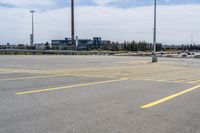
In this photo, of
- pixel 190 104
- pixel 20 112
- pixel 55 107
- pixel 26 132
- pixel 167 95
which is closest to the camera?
pixel 26 132

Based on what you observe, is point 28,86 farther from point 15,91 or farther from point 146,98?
point 146,98

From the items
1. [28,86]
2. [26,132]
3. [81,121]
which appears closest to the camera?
[26,132]

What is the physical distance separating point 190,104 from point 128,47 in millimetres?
98109

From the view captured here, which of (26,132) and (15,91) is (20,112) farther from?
(15,91)

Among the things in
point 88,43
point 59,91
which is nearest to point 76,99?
point 59,91

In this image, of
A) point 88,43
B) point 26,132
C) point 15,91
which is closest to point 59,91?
point 15,91

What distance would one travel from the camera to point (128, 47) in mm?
107188

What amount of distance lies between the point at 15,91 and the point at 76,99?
2478 mm

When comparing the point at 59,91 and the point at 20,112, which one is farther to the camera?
the point at 59,91

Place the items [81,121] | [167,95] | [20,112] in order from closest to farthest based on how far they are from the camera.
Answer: [81,121] → [20,112] → [167,95]

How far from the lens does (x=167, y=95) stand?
11.1 m

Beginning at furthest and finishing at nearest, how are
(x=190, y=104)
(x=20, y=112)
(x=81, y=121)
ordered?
(x=190, y=104), (x=20, y=112), (x=81, y=121)

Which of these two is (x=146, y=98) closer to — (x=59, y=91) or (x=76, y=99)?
(x=76, y=99)

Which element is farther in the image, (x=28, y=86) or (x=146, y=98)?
(x=28, y=86)
